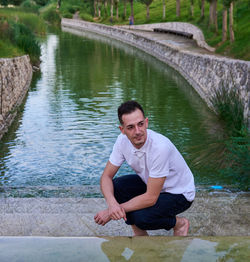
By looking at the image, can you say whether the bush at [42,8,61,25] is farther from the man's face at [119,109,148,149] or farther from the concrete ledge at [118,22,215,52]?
the man's face at [119,109,148,149]

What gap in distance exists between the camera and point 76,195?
21.7ft

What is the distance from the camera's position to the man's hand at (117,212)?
152 inches

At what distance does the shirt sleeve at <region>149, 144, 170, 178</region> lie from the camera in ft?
12.3

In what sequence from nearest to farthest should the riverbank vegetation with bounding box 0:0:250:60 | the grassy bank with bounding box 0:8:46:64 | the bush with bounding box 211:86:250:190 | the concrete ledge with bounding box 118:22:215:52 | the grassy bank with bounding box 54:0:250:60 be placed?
1. the bush with bounding box 211:86:250:190
2. the grassy bank with bounding box 0:8:46:64
3. the grassy bank with bounding box 54:0:250:60
4. the riverbank vegetation with bounding box 0:0:250:60
5. the concrete ledge with bounding box 118:22:215:52

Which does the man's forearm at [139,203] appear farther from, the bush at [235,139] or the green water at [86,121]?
the green water at [86,121]

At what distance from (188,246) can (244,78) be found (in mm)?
7697

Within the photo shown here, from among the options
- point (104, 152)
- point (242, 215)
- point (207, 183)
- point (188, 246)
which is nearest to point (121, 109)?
point (188, 246)

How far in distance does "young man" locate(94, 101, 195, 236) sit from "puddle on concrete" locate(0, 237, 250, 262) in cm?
33

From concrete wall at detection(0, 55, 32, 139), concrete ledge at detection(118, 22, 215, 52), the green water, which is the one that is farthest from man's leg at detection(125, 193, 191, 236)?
concrete ledge at detection(118, 22, 215, 52)

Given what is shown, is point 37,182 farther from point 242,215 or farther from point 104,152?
point 242,215

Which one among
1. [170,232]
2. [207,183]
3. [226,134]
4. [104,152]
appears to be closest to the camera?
[170,232]

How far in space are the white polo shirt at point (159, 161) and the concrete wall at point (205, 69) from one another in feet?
15.6

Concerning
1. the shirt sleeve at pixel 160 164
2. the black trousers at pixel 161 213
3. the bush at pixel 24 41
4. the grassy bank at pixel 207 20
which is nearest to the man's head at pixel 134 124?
the shirt sleeve at pixel 160 164

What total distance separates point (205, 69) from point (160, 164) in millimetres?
13291
